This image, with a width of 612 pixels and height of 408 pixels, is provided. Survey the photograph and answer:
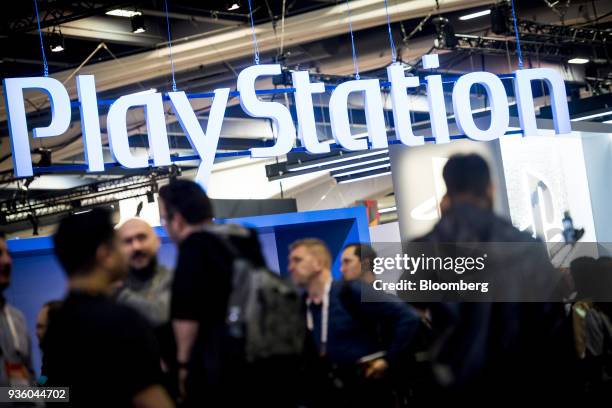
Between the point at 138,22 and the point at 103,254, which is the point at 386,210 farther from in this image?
the point at 103,254

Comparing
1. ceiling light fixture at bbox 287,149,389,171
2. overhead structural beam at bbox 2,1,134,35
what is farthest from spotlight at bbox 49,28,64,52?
ceiling light fixture at bbox 287,149,389,171

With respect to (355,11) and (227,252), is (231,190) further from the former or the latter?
(227,252)

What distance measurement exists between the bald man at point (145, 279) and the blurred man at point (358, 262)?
1257 mm

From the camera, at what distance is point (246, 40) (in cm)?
1217

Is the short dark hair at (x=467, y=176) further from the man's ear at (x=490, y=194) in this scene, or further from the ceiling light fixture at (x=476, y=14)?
the ceiling light fixture at (x=476, y=14)

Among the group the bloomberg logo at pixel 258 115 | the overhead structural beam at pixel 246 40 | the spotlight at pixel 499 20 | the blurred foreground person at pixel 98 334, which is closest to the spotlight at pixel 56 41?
the overhead structural beam at pixel 246 40

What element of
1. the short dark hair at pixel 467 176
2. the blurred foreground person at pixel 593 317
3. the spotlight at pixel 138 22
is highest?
the spotlight at pixel 138 22

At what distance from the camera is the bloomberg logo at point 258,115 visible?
8.01 m

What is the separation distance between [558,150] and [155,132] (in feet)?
15.6

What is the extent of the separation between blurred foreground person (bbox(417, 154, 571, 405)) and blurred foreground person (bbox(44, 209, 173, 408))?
1074mm

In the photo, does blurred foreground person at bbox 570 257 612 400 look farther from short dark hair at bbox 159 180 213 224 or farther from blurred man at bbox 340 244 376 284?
short dark hair at bbox 159 180 213 224

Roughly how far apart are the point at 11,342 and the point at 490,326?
1.99m

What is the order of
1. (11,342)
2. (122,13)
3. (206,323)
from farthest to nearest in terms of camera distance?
(122,13) → (11,342) → (206,323)

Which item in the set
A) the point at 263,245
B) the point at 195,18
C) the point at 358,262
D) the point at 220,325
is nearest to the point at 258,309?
the point at 220,325
